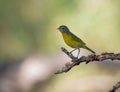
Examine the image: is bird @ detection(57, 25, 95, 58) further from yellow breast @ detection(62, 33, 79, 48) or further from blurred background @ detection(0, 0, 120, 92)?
blurred background @ detection(0, 0, 120, 92)

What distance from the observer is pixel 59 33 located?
598cm

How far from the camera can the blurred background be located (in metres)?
5.02

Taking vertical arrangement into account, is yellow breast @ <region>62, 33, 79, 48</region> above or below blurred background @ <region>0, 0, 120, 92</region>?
below

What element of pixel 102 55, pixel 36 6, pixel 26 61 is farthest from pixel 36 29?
pixel 102 55

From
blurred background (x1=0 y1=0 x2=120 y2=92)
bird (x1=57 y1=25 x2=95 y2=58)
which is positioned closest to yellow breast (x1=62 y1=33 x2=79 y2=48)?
bird (x1=57 y1=25 x2=95 y2=58)

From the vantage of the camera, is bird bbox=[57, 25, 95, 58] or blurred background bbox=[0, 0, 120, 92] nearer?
bird bbox=[57, 25, 95, 58]

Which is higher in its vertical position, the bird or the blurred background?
the blurred background

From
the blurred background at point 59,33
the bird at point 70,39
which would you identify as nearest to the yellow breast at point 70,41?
the bird at point 70,39

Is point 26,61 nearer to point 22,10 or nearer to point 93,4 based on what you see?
point 93,4

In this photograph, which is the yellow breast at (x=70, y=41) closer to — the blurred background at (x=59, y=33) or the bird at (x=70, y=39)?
the bird at (x=70, y=39)

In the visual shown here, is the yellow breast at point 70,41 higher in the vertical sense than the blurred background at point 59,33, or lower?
lower

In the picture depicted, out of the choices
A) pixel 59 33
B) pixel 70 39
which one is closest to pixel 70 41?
pixel 70 39

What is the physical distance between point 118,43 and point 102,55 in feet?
14.9

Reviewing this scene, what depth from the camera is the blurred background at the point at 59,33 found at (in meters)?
5.02
